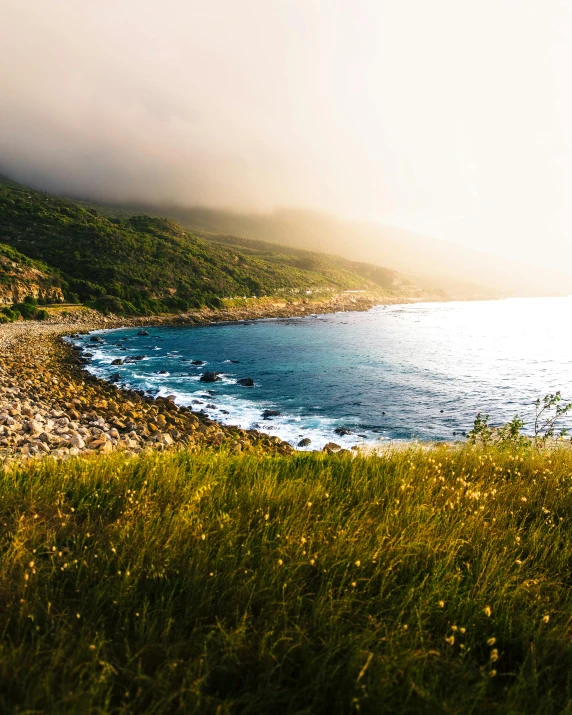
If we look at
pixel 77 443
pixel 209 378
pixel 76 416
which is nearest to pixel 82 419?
pixel 76 416

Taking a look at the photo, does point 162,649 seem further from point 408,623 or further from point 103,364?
point 103,364

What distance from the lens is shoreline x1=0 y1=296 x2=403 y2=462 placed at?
33.6 ft

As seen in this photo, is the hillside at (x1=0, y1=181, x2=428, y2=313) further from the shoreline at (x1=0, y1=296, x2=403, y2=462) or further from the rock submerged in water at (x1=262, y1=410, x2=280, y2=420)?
the rock submerged in water at (x1=262, y1=410, x2=280, y2=420)

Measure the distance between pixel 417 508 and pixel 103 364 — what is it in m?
35.5

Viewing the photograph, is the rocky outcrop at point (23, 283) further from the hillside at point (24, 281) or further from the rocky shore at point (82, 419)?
the rocky shore at point (82, 419)

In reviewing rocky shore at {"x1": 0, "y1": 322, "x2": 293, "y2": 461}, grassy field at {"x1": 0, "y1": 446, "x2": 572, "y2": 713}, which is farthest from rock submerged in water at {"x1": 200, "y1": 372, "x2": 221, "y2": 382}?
grassy field at {"x1": 0, "y1": 446, "x2": 572, "y2": 713}

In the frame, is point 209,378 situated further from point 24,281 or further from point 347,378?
point 24,281

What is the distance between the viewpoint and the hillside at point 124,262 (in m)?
79.6

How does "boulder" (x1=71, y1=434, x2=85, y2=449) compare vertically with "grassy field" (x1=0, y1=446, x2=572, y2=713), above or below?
below

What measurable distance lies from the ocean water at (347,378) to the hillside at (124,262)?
25590 mm

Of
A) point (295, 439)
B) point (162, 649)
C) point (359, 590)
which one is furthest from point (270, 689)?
point (295, 439)

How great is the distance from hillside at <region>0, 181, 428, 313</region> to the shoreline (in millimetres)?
39441

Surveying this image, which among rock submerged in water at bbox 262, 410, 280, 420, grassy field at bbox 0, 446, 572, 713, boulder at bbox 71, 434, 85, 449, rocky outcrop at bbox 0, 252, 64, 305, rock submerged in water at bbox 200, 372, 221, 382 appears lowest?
rock submerged in water at bbox 262, 410, 280, 420

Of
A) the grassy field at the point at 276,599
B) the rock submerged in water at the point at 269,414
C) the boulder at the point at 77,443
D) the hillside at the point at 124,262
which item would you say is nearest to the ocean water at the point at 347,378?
the rock submerged in water at the point at 269,414
